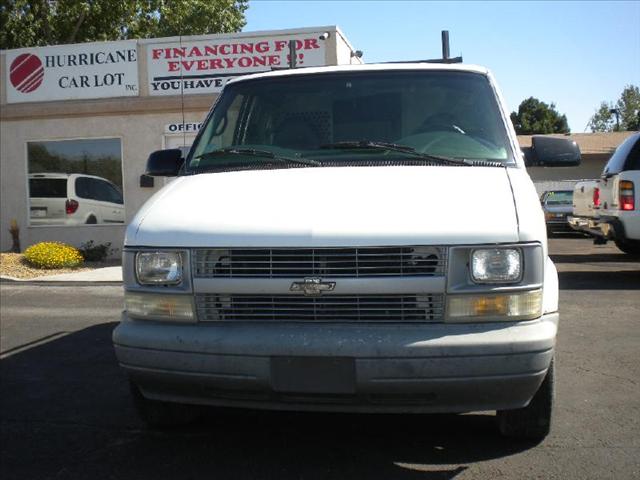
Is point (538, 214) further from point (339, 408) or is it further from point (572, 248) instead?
point (572, 248)

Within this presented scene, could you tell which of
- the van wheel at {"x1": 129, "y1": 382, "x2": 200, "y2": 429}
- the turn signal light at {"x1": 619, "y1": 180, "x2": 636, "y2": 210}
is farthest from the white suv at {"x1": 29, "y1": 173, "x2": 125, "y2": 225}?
the van wheel at {"x1": 129, "y1": 382, "x2": 200, "y2": 429}

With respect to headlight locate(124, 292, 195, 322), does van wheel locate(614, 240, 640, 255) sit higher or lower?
lower

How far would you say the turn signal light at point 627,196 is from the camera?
30.7 ft

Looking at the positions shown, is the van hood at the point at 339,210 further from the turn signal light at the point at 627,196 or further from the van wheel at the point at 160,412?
the turn signal light at the point at 627,196

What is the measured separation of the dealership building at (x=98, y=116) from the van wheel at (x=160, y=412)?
10.9m

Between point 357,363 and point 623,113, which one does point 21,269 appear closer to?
point 357,363

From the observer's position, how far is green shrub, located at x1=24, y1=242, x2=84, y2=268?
13125 millimetres

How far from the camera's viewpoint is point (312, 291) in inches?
129

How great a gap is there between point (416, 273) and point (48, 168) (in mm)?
13772

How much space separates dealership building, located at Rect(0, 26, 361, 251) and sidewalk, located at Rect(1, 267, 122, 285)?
2.62 meters

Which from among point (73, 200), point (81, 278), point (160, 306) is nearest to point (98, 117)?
point (73, 200)

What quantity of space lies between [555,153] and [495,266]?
1.94m

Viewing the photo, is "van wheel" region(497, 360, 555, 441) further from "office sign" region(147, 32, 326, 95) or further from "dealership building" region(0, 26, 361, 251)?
"dealership building" region(0, 26, 361, 251)

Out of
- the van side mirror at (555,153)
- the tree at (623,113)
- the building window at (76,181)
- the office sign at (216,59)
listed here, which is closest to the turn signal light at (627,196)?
the van side mirror at (555,153)
